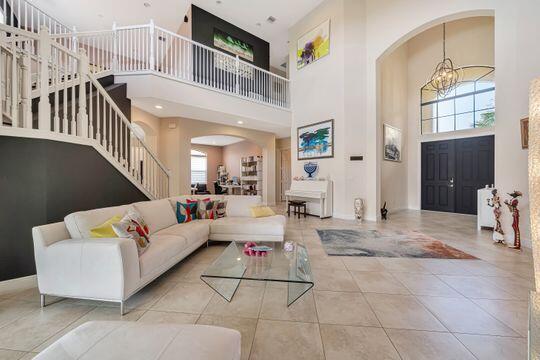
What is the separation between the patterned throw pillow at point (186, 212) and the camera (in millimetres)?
3395

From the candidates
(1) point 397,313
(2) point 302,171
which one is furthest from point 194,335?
(2) point 302,171

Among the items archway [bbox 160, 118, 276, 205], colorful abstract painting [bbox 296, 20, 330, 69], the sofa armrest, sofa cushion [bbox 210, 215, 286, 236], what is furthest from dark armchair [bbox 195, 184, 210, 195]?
the sofa armrest

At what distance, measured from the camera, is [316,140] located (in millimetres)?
5961

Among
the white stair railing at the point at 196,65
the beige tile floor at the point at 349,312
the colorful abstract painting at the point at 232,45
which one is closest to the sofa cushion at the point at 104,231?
the beige tile floor at the point at 349,312

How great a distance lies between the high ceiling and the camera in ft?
18.5

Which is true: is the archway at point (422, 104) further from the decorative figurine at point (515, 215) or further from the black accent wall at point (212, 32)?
the black accent wall at point (212, 32)

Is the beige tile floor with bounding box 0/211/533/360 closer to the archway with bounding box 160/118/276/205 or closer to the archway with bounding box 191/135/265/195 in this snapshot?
the archway with bounding box 160/118/276/205

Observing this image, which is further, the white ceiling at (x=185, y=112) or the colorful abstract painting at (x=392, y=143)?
the colorful abstract painting at (x=392, y=143)

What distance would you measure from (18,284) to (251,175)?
7.98 metres

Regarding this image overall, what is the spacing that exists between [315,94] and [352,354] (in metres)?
5.83

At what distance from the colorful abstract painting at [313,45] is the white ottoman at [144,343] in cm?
640

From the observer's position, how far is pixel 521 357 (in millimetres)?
1334

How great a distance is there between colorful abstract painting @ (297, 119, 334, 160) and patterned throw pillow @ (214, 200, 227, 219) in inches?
123

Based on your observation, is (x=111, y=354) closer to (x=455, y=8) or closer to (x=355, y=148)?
(x=355, y=148)
